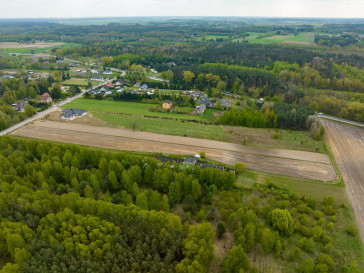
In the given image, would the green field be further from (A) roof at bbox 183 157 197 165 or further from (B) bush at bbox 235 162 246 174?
(B) bush at bbox 235 162 246 174

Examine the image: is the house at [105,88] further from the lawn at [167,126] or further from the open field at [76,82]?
the lawn at [167,126]

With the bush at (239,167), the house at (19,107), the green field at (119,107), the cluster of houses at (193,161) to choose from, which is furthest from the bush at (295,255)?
the house at (19,107)

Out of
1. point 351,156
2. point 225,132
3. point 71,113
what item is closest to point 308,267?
point 351,156

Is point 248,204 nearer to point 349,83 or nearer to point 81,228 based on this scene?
point 81,228

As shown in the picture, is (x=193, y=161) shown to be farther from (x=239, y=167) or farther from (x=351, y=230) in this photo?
(x=351, y=230)

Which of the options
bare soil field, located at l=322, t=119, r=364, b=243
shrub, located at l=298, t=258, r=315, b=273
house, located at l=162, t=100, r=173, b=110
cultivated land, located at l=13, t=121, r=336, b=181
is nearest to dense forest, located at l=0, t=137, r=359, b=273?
shrub, located at l=298, t=258, r=315, b=273
